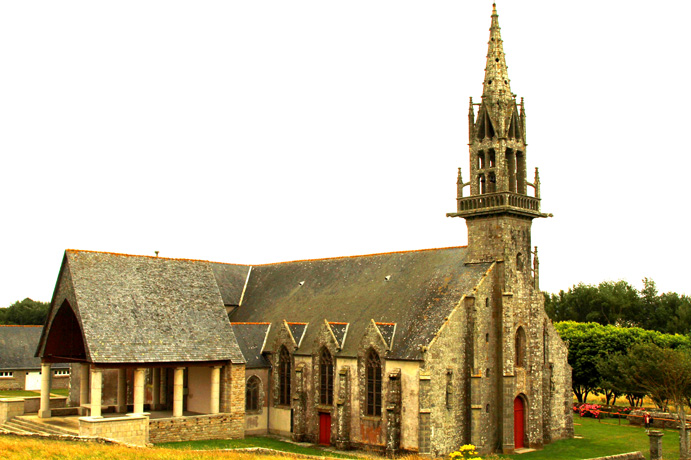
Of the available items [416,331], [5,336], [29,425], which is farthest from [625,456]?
[5,336]

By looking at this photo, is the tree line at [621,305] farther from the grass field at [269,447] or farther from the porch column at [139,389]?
the porch column at [139,389]

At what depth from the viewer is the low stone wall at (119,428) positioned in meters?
33.4

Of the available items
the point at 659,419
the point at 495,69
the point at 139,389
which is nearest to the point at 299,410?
the point at 139,389

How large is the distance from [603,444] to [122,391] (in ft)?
93.6

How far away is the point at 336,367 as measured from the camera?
40.5 m

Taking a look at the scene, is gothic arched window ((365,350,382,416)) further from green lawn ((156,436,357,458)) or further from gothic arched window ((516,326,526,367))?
gothic arched window ((516,326,526,367))

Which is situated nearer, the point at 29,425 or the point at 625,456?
the point at 625,456

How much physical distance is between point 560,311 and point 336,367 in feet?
198

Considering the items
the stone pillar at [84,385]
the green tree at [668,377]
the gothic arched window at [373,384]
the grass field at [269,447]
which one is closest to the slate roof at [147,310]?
the stone pillar at [84,385]

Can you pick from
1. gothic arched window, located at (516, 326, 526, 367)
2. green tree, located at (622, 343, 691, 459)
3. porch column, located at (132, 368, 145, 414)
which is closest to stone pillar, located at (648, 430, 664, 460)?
green tree, located at (622, 343, 691, 459)

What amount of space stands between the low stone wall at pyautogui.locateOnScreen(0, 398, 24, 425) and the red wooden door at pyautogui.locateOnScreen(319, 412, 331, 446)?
17.7m

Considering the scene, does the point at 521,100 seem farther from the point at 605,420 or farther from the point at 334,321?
the point at 605,420

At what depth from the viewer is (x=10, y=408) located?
134ft

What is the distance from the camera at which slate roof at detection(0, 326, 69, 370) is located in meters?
69.0
